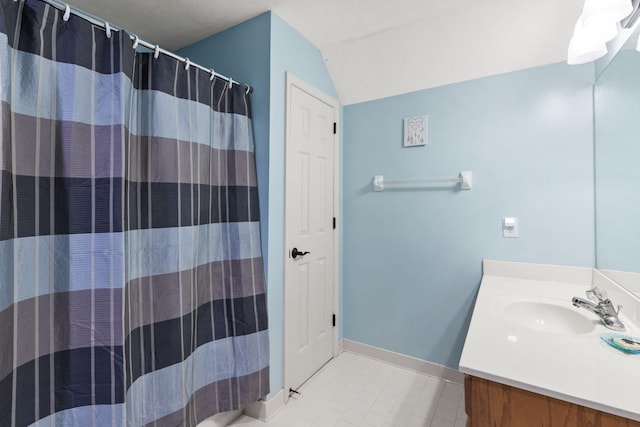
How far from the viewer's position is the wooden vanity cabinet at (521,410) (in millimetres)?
708

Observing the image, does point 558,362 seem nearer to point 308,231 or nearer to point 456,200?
point 456,200

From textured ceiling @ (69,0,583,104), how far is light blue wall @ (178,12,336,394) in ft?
0.33

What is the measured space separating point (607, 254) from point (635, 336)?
1.91 ft

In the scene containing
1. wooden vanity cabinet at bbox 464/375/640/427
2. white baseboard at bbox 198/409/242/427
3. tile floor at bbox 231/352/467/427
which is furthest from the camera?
tile floor at bbox 231/352/467/427

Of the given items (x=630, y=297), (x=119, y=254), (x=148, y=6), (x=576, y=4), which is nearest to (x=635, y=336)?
(x=630, y=297)

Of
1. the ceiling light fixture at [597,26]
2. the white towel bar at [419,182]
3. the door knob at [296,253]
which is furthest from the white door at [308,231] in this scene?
the ceiling light fixture at [597,26]

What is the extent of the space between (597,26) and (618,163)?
60 cm

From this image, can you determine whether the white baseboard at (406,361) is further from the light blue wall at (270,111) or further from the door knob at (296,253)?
the door knob at (296,253)

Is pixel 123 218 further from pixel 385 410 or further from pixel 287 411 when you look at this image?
pixel 385 410

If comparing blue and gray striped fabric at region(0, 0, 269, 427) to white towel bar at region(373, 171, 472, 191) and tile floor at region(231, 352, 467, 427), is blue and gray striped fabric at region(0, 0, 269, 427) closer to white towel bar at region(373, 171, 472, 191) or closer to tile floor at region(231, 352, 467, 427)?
tile floor at region(231, 352, 467, 427)

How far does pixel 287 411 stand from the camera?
1.72 m

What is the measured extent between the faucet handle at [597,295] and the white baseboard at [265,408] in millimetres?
1665

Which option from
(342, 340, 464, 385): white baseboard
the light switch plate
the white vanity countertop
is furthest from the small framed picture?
(342, 340, 464, 385): white baseboard

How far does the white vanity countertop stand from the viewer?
71cm
